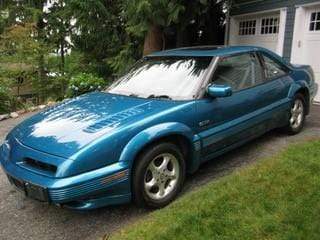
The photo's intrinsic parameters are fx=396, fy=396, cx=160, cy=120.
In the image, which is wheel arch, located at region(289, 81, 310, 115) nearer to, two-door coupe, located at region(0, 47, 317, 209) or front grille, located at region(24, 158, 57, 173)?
two-door coupe, located at region(0, 47, 317, 209)

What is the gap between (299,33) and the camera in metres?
9.61

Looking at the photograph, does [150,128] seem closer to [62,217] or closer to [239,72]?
[62,217]

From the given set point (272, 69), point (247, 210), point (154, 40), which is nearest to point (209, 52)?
point (272, 69)

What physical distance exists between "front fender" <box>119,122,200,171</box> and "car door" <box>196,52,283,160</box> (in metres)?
0.17

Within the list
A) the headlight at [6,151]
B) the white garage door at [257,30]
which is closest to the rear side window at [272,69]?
the headlight at [6,151]

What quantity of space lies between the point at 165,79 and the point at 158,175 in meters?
1.34

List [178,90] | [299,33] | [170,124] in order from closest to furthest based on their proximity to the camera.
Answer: [170,124] < [178,90] < [299,33]

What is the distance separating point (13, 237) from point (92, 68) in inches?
444

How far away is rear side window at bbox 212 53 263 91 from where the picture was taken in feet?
15.7

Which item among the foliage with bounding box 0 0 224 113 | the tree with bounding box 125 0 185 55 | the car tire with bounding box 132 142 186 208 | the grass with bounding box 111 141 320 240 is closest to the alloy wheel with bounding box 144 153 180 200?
the car tire with bounding box 132 142 186 208

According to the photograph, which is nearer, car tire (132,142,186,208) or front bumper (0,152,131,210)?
front bumper (0,152,131,210)

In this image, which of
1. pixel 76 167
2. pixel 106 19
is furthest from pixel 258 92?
pixel 106 19

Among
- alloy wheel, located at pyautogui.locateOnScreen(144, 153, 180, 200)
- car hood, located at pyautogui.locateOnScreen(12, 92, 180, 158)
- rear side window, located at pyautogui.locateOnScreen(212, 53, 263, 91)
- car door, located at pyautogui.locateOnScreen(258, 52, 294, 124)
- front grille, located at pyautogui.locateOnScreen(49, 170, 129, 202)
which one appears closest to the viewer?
front grille, located at pyautogui.locateOnScreen(49, 170, 129, 202)

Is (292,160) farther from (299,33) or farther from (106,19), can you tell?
(106,19)
